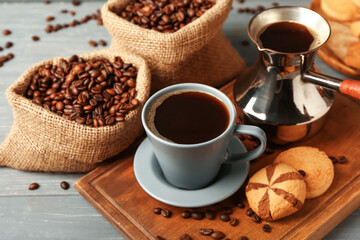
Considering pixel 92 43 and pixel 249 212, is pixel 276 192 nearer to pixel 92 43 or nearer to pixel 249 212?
pixel 249 212

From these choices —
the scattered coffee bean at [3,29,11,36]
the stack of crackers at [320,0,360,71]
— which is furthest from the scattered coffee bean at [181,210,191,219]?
the scattered coffee bean at [3,29,11,36]

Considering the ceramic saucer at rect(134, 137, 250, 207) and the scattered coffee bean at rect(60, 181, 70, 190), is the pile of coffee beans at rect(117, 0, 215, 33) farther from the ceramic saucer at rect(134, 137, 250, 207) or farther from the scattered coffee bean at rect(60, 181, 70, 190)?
the scattered coffee bean at rect(60, 181, 70, 190)

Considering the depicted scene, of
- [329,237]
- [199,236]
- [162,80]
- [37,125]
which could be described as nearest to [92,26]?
[162,80]

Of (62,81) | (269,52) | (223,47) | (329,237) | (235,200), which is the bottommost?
(329,237)

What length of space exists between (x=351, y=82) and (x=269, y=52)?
242mm

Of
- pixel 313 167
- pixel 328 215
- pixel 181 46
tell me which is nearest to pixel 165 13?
pixel 181 46

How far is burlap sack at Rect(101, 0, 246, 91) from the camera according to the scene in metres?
1.49

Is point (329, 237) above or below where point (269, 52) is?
below

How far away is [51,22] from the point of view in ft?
6.90

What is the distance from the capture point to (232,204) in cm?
129

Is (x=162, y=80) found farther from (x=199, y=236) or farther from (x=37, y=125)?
(x=199, y=236)

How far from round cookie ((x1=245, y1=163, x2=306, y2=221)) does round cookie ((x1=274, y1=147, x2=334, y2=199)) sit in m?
0.06

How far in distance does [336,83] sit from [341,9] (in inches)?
19.0

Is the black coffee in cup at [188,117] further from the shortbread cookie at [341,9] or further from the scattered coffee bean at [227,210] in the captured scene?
the shortbread cookie at [341,9]
